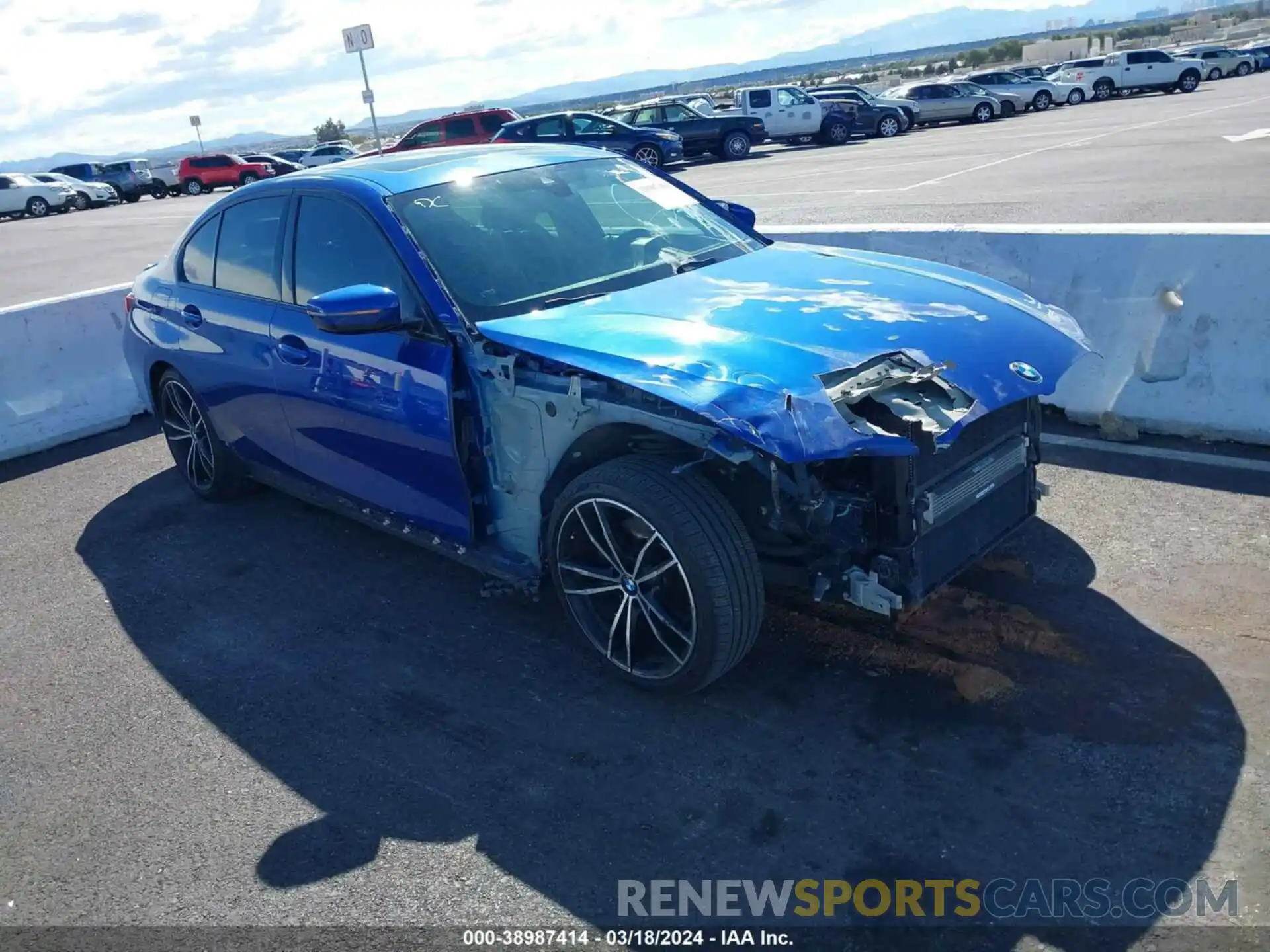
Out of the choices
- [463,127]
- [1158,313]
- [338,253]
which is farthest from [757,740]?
[463,127]

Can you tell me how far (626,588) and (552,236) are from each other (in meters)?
1.60

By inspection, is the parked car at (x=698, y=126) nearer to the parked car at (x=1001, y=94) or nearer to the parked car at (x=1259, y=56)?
the parked car at (x=1001, y=94)

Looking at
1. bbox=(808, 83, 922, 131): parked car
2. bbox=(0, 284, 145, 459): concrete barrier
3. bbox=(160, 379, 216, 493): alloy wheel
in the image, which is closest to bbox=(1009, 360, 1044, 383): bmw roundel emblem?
bbox=(160, 379, 216, 493): alloy wheel

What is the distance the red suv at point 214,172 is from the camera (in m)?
40.1

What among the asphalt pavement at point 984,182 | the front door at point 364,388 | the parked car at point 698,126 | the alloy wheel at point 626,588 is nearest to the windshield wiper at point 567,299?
the front door at point 364,388

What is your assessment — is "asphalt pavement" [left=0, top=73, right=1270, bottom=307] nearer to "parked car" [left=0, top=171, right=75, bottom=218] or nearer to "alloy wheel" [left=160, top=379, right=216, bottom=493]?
"parked car" [left=0, top=171, right=75, bottom=218]

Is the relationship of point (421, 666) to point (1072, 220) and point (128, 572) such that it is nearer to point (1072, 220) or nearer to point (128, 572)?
point (128, 572)

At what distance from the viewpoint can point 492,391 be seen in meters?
3.95

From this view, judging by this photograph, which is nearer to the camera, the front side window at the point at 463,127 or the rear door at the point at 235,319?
the rear door at the point at 235,319

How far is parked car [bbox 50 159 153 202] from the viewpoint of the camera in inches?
1635

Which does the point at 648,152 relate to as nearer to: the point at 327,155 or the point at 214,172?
the point at 327,155

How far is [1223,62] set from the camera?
4191 cm

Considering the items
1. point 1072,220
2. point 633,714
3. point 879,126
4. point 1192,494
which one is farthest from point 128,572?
point 879,126

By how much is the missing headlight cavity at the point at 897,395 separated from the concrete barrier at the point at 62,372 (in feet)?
20.9
